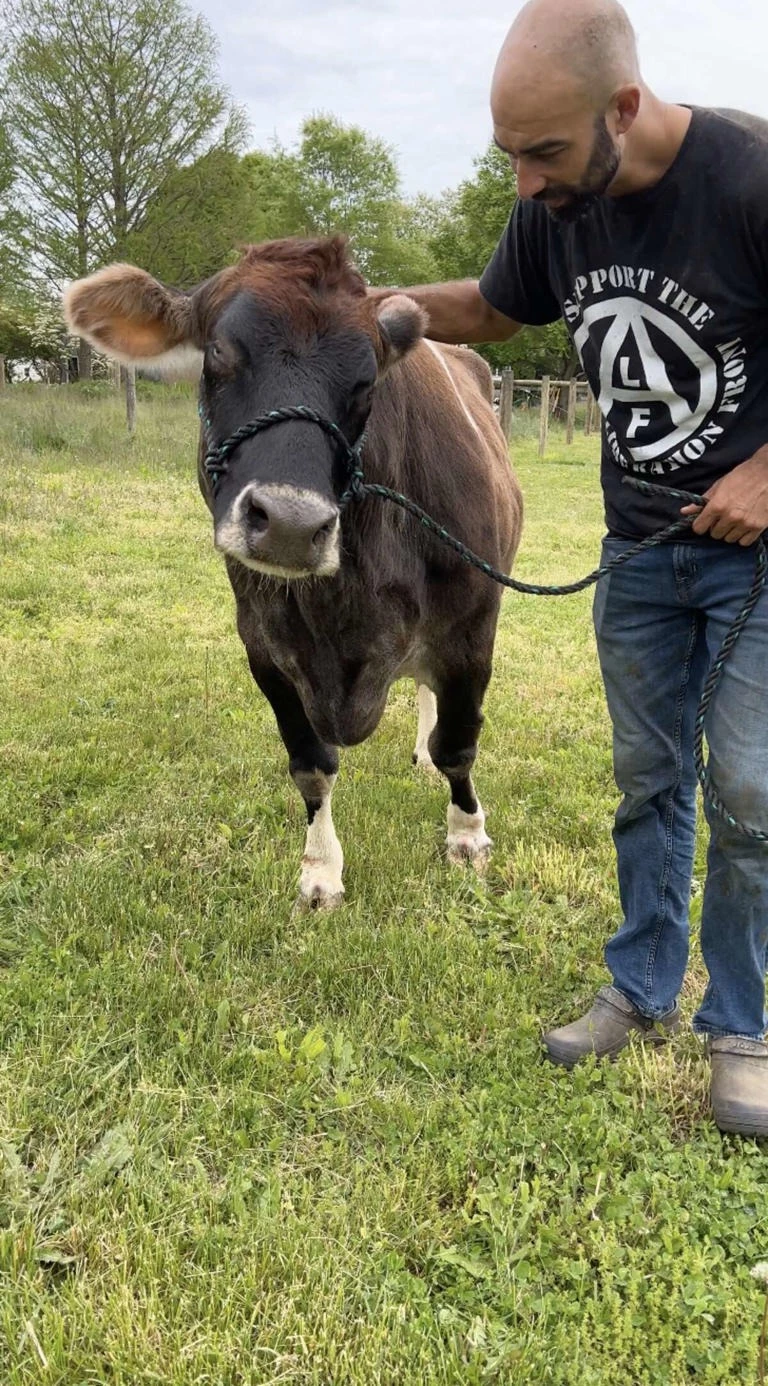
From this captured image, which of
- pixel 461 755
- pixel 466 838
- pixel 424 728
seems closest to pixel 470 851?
pixel 466 838

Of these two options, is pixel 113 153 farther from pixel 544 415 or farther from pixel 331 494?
pixel 331 494

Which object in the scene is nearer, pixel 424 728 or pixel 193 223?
pixel 424 728

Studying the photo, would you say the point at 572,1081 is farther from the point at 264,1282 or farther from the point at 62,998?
the point at 62,998

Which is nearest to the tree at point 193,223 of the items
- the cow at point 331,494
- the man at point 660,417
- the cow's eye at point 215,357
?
the cow at point 331,494

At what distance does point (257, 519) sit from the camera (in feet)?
7.27

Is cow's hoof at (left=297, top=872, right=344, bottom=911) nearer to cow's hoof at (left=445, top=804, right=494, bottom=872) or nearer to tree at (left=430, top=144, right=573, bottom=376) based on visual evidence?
cow's hoof at (left=445, top=804, right=494, bottom=872)

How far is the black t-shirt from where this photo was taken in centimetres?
208

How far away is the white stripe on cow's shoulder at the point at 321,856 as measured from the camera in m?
3.51

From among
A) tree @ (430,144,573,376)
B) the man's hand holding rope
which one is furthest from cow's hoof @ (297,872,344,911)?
tree @ (430,144,573,376)

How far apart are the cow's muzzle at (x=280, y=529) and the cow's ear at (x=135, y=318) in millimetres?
828

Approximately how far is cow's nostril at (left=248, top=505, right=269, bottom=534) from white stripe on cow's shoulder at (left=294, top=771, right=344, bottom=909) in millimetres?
1543

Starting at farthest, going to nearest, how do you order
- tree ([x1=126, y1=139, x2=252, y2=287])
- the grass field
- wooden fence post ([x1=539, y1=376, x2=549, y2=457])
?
tree ([x1=126, y1=139, x2=252, y2=287]) → wooden fence post ([x1=539, y1=376, x2=549, y2=457]) → the grass field

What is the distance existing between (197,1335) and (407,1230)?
19.1 inches

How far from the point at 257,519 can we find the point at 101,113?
83.5ft
